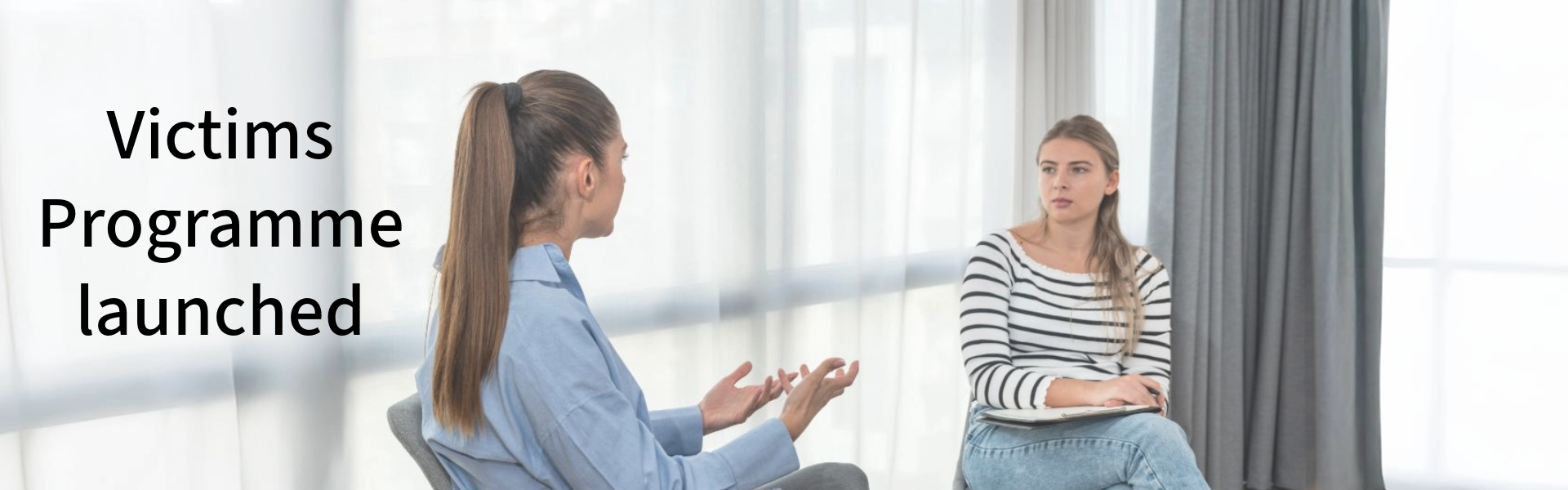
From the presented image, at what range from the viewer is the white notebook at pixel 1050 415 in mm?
2197

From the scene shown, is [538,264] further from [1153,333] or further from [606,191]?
[1153,333]

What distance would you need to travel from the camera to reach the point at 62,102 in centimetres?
158

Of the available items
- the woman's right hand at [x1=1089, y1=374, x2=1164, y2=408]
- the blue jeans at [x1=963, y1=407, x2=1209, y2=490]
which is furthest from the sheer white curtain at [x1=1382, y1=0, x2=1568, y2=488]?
the blue jeans at [x1=963, y1=407, x2=1209, y2=490]

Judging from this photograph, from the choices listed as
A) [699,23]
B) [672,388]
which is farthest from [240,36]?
[672,388]

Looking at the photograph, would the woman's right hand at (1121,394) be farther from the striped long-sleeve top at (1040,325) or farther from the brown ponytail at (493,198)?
the brown ponytail at (493,198)

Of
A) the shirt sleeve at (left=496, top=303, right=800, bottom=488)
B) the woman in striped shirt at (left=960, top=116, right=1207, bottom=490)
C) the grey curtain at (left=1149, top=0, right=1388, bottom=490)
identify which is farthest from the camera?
the grey curtain at (left=1149, top=0, right=1388, bottom=490)

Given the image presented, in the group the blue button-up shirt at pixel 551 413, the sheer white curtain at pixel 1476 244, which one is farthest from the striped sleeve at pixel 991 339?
the sheer white curtain at pixel 1476 244

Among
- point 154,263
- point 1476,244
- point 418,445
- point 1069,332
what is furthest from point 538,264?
point 1476,244

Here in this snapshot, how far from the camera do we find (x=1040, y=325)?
259 cm

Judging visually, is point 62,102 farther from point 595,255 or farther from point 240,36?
point 595,255

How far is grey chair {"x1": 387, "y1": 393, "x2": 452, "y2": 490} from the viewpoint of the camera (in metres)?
1.38

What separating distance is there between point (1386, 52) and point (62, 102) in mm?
3271

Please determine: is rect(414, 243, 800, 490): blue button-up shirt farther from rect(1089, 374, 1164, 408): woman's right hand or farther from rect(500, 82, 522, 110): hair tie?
Result: rect(1089, 374, 1164, 408): woman's right hand

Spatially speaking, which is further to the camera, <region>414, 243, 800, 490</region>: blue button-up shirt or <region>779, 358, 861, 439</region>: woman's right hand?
<region>779, 358, 861, 439</region>: woman's right hand
